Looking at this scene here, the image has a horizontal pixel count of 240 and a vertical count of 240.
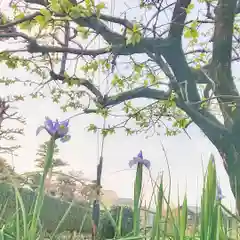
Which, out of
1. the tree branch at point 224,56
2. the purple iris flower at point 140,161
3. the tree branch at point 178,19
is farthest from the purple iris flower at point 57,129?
the tree branch at point 224,56

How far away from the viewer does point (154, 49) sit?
2250 mm

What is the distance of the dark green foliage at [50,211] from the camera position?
0.84m

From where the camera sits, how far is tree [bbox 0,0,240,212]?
219cm

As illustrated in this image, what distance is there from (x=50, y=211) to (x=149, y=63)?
133 centimetres

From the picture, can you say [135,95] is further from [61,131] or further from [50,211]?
[61,131]

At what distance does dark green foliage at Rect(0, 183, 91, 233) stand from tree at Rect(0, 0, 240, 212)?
97 centimetres

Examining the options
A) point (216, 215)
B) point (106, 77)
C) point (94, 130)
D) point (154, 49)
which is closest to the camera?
point (216, 215)

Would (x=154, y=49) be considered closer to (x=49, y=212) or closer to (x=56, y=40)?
(x=56, y=40)

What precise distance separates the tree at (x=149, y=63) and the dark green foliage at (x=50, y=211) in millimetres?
973

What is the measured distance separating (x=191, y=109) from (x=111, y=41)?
53cm

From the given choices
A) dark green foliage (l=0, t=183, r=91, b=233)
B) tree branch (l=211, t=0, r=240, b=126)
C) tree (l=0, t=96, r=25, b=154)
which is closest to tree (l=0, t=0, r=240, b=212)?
tree branch (l=211, t=0, r=240, b=126)

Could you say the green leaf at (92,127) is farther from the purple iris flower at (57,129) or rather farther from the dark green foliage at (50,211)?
the purple iris flower at (57,129)

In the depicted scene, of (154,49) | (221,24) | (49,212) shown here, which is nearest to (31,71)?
(154,49)

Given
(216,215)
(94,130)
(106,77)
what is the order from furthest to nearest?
(94,130), (106,77), (216,215)
